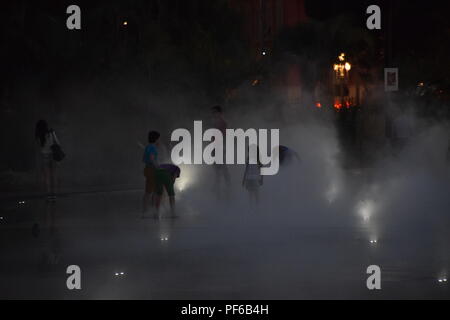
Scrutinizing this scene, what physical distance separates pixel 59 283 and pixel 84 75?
22856 millimetres

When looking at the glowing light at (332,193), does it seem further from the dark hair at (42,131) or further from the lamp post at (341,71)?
the lamp post at (341,71)

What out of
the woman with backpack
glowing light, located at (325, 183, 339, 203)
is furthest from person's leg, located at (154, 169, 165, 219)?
the woman with backpack

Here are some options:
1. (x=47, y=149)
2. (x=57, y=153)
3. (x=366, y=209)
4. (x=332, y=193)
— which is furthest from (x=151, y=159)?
(x=332, y=193)

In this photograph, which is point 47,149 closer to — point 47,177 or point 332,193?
point 47,177

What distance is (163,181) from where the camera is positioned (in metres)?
19.7

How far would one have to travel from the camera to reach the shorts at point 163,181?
1969 centimetres

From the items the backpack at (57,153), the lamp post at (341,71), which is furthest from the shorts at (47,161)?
the lamp post at (341,71)

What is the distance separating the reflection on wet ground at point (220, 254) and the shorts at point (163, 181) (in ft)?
1.81

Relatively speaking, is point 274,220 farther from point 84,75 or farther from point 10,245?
point 84,75

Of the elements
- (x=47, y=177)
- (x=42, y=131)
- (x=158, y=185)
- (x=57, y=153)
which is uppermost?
(x=42, y=131)

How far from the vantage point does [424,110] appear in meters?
41.2

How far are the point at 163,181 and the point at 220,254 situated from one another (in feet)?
18.5

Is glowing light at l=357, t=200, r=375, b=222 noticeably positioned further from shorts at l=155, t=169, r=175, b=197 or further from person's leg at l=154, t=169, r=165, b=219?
person's leg at l=154, t=169, r=165, b=219
